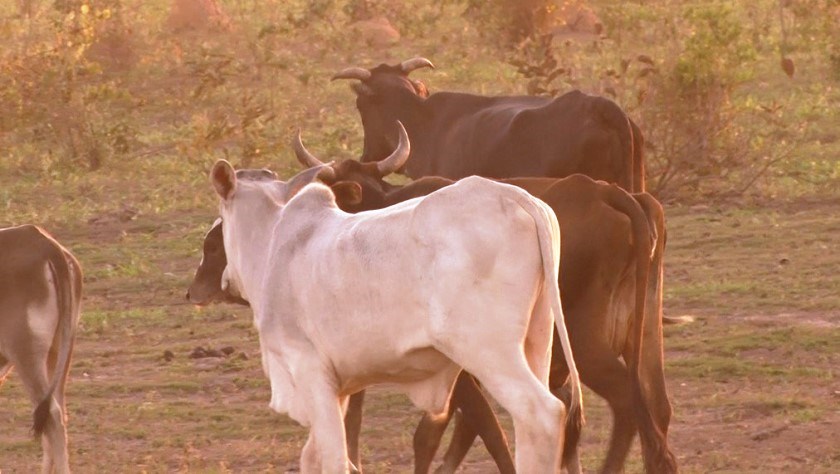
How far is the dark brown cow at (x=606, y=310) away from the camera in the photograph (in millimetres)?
6629

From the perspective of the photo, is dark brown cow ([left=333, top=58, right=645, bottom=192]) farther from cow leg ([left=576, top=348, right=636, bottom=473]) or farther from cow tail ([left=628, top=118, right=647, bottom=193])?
cow leg ([left=576, top=348, right=636, bottom=473])

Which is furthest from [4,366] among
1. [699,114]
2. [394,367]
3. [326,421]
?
[699,114]

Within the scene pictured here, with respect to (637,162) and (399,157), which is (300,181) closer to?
(399,157)

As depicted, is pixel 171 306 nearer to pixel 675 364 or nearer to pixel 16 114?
pixel 675 364

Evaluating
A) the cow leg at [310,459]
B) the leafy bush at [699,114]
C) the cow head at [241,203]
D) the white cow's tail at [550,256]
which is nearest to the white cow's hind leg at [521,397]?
the white cow's tail at [550,256]

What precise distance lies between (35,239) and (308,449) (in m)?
2.26

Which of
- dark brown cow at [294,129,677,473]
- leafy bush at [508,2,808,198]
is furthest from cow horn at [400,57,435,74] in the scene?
dark brown cow at [294,129,677,473]

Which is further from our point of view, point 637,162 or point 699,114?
point 699,114

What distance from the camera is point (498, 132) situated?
32.9 ft

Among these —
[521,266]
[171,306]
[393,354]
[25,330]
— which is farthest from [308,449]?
[171,306]

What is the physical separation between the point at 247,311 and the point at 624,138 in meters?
2.80

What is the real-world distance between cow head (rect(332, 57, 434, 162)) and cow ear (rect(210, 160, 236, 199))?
186 inches

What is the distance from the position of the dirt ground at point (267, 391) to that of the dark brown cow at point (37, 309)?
465mm

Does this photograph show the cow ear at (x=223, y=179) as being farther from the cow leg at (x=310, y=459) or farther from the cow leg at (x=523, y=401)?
the cow leg at (x=523, y=401)
